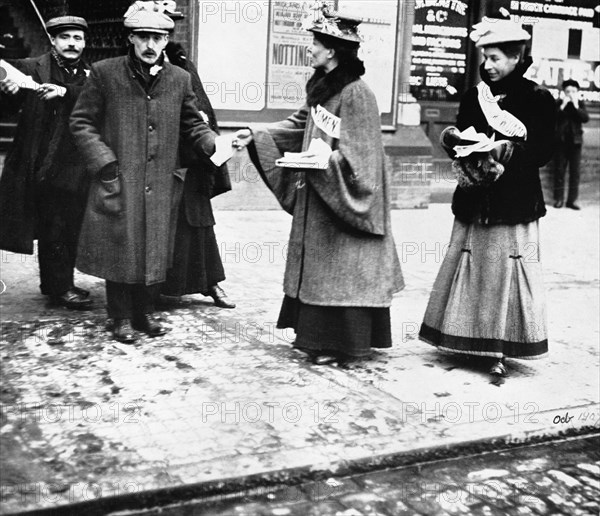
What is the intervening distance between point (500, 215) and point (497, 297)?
487mm

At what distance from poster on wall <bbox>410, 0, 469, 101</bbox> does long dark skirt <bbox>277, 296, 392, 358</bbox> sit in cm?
800

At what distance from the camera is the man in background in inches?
544

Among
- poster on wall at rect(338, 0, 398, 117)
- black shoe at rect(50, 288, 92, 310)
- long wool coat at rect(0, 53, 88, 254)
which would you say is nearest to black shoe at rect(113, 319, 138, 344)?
black shoe at rect(50, 288, 92, 310)

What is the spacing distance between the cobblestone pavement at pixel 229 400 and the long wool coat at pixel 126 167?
55cm

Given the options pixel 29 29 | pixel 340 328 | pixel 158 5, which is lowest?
pixel 340 328

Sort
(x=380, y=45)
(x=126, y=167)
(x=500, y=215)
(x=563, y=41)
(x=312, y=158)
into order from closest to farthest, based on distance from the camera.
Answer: (x=312, y=158) < (x=500, y=215) < (x=126, y=167) < (x=380, y=45) < (x=563, y=41)

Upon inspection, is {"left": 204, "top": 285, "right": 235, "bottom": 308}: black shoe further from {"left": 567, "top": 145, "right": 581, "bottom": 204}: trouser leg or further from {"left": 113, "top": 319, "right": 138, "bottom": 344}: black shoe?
{"left": 567, "top": 145, "right": 581, "bottom": 204}: trouser leg

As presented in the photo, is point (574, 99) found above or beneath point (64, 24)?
beneath

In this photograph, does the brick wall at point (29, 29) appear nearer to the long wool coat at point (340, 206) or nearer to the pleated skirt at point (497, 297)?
the long wool coat at point (340, 206)

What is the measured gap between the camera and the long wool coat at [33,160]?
6.55 m

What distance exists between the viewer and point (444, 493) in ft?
13.7

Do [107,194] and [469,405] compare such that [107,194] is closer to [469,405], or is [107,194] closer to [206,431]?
[206,431]

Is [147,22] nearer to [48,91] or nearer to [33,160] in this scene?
[48,91]

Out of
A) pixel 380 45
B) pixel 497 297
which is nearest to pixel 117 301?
pixel 497 297
